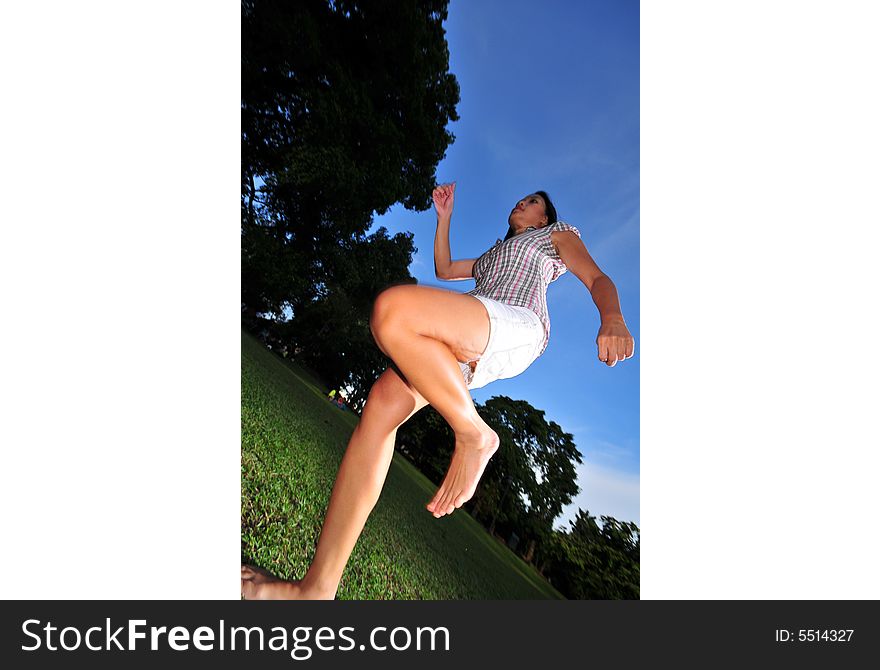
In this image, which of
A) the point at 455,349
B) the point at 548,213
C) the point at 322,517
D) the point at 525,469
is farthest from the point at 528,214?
the point at 322,517

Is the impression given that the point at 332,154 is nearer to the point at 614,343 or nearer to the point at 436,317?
the point at 436,317

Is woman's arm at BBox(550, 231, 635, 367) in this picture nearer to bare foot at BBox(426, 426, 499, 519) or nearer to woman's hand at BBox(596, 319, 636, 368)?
woman's hand at BBox(596, 319, 636, 368)

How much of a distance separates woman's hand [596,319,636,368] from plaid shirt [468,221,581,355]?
0.77ft

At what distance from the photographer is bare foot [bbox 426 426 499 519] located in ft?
5.88

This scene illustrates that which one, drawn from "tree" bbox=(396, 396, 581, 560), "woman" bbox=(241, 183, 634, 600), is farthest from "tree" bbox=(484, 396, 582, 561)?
"woman" bbox=(241, 183, 634, 600)

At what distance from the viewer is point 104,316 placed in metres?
2.38

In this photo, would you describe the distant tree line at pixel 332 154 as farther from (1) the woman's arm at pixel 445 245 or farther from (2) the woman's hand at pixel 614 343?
(2) the woman's hand at pixel 614 343

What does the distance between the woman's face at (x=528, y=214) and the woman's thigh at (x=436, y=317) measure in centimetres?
72

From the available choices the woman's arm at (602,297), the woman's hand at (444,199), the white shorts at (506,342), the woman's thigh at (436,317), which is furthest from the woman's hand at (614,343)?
the woman's hand at (444,199)

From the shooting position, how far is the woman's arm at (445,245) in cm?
251
